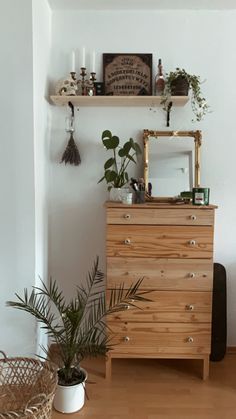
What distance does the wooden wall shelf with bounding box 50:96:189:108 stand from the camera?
2.25 meters

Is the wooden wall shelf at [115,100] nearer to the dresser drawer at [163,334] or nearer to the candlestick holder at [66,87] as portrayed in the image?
the candlestick holder at [66,87]

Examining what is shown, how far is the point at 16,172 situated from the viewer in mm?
2002

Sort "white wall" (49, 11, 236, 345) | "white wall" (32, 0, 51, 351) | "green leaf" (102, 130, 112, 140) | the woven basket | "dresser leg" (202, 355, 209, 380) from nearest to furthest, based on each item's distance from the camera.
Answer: the woven basket, "white wall" (32, 0, 51, 351), "dresser leg" (202, 355, 209, 380), "green leaf" (102, 130, 112, 140), "white wall" (49, 11, 236, 345)

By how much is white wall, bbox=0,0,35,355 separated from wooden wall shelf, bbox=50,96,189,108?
346 mm

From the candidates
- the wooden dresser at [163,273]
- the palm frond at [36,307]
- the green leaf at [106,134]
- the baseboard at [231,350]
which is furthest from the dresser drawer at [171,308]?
the green leaf at [106,134]

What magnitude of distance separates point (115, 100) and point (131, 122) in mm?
212

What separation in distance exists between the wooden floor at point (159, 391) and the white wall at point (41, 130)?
18.8 inches

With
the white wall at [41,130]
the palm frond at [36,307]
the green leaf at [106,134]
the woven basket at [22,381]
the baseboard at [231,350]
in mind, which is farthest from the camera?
the baseboard at [231,350]

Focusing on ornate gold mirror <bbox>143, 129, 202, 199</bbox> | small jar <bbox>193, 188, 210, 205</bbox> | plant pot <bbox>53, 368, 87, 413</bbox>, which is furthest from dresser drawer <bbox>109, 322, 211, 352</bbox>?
ornate gold mirror <bbox>143, 129, 202, 199</bbox>

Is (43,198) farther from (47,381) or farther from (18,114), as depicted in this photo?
(47,381)

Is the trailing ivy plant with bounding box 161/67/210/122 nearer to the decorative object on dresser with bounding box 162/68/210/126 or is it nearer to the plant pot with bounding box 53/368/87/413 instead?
the decorative object on dresser with bounding box 162/68/210/126

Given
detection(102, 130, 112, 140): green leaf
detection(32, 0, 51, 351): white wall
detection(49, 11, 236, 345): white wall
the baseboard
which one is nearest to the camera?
detection(32, 0, 51, 351): white wall

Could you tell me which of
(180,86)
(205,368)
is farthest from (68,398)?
(180,86)

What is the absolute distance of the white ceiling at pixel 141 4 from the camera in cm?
226
